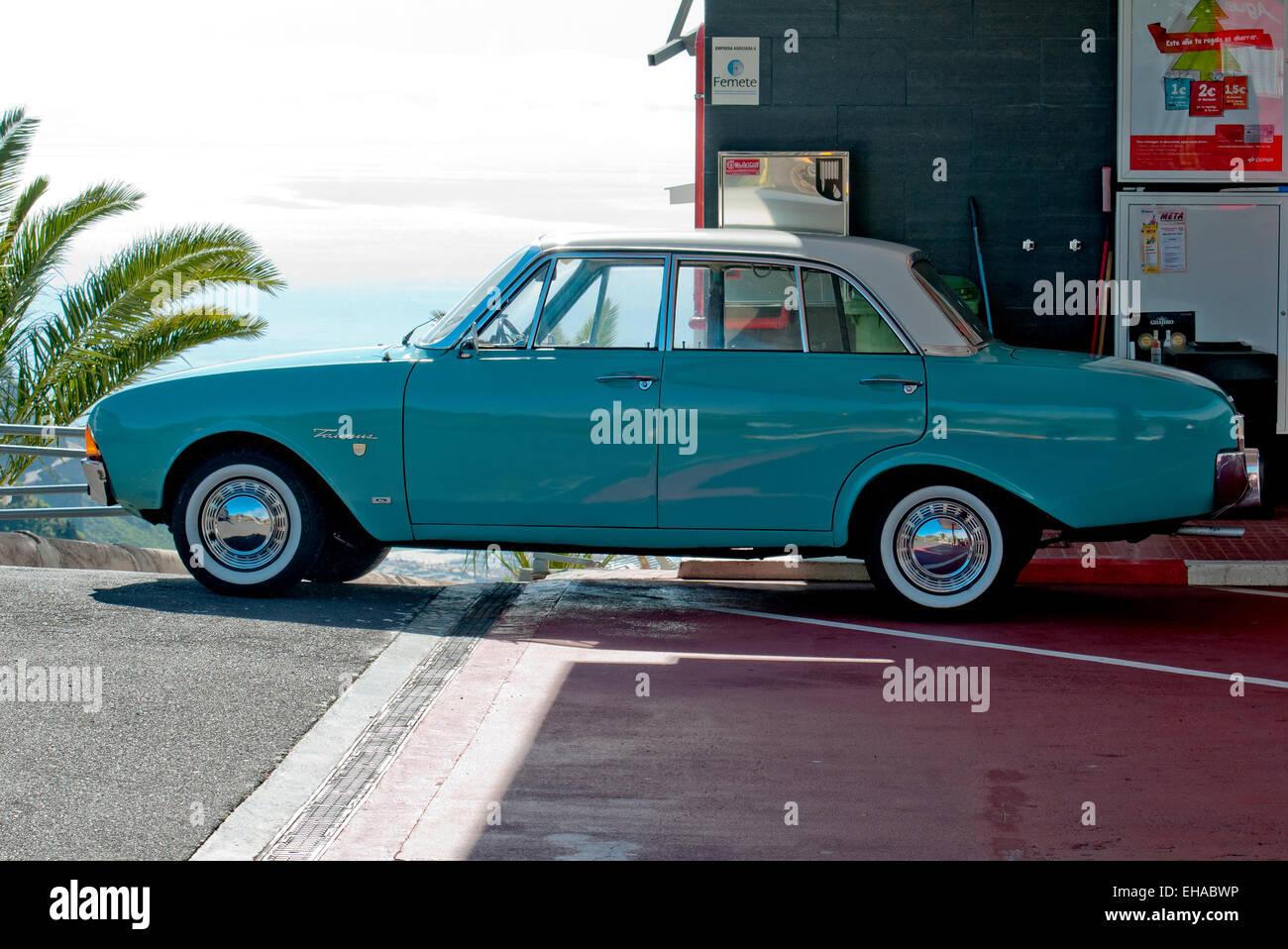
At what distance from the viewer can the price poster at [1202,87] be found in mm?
12070

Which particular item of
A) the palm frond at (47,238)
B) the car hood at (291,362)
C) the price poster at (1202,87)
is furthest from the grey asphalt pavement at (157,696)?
the palm frond at (47,238)

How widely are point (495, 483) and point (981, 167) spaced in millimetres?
6091

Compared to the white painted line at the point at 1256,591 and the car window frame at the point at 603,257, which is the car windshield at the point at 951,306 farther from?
the white painted line at the point at 1256,591

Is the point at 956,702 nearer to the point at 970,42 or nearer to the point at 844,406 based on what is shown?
the point at 844,406

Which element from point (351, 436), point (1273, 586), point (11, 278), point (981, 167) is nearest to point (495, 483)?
point (351, 436)

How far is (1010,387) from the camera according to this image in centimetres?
754

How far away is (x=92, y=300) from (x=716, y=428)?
10.8 metres

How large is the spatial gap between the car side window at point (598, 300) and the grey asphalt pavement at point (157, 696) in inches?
65.7

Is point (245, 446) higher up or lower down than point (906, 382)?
lower down

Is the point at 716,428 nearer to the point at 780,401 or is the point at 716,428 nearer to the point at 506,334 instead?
the point at 780,401

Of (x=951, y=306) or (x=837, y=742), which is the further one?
(x=951, y=306)

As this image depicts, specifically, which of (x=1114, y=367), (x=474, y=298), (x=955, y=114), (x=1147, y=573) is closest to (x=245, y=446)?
(x=474, y=298)

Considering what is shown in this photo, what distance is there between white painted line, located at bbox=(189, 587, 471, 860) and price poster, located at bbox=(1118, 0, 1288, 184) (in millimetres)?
7624

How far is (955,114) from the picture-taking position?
12195 mm
